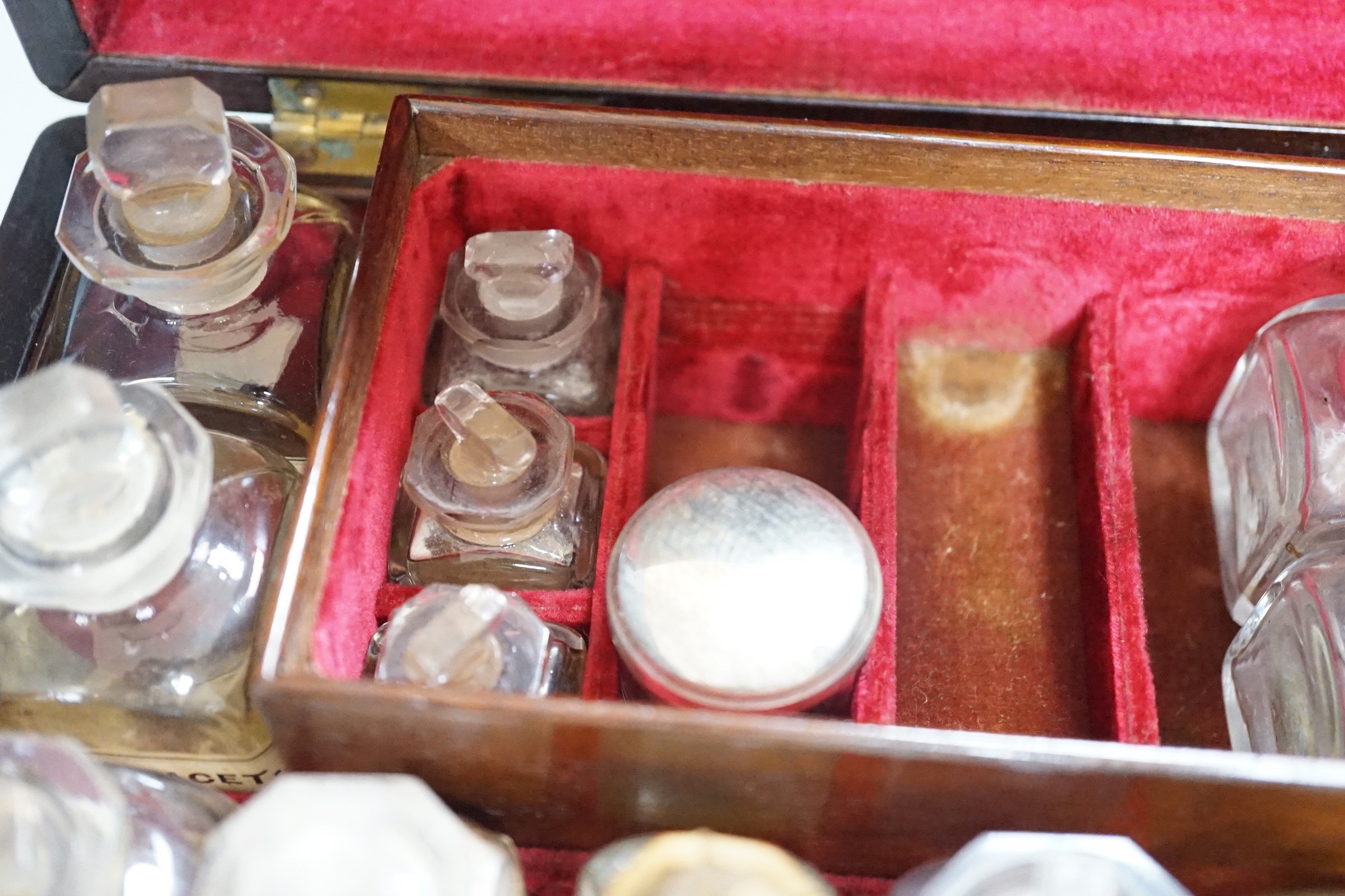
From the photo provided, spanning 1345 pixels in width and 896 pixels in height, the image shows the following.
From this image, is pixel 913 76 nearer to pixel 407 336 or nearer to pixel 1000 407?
pixel 1000 407

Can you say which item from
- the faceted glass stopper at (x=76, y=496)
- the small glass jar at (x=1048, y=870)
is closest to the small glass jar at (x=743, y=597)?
the small glass jar at (x=1048, y=870)

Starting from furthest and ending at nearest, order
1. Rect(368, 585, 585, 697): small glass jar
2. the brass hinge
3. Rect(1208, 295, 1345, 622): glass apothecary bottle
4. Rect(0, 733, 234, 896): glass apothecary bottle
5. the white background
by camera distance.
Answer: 1. the white background
2. the brass hinge
3. Rect(1208, 295, 1345, 622): glass apothecary bottle
4. Rect(368, 585, 585, 697): small glass jar
5. Rect(0, 733, 234, 896): glass apothecary bottle

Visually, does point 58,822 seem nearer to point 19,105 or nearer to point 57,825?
point 57,825

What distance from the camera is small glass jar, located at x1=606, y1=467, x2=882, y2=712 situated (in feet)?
2.20

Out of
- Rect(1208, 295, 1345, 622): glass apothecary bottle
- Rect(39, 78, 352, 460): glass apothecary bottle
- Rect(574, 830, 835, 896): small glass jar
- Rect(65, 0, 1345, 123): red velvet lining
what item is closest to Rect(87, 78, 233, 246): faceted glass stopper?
Rect(39, 78, 352, 460): glass apothecary bottle

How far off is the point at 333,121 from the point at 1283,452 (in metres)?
0.76

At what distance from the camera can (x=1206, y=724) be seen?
0.87m

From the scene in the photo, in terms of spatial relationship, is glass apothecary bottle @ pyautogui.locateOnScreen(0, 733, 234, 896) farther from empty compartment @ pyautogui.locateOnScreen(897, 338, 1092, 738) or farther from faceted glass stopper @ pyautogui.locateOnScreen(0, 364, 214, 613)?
empty compartment @ pyautogui.locateOnScreen(897, 338, 1092, 738)

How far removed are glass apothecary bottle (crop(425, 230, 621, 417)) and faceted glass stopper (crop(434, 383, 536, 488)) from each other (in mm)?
108


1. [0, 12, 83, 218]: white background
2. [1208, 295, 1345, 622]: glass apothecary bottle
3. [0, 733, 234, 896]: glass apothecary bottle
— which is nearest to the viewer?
[0, 733, 234, 896]: glass apothecary bottle

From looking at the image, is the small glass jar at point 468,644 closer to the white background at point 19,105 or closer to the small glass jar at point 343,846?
the small glass jar at point 343,846

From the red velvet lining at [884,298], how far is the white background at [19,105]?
23.8 inches

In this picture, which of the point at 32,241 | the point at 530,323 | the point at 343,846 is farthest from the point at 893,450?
the point at 32,241

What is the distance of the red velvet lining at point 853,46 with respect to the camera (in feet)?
2.85
